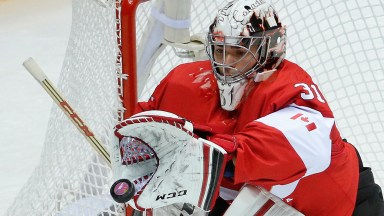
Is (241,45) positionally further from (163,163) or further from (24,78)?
(24,78)

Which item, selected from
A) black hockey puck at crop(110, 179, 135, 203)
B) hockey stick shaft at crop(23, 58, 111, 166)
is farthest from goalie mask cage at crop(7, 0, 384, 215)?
black hockey puck at crop(110, 179, 135, 203)

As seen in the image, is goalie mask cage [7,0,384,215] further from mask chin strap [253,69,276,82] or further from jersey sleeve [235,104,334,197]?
jersey sleeve [235,104,334,197]

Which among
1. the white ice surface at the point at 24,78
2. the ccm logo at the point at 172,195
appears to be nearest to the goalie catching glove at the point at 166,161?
the ccm logo at the point at 172,195

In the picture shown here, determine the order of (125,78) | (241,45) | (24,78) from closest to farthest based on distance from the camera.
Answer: (241,45) < (125,78) < (24,78)

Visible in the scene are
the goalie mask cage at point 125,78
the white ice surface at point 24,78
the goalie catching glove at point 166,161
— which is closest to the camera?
the goalie catching glove at point 166,161

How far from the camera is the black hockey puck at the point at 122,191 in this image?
1314mm

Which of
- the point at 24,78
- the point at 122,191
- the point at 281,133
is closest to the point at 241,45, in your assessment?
the point at 281,133

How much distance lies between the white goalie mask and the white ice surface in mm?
1130

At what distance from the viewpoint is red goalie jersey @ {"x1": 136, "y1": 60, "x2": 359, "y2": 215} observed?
133cm

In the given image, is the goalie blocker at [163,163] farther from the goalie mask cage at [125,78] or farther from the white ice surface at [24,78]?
the white ice surface at [24,78]

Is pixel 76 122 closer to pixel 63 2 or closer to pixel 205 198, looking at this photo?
pixel 205 198

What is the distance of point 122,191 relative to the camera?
1317 mm

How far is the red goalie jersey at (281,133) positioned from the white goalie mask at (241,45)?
0.03 m

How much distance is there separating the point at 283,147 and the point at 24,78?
2.23 meters
